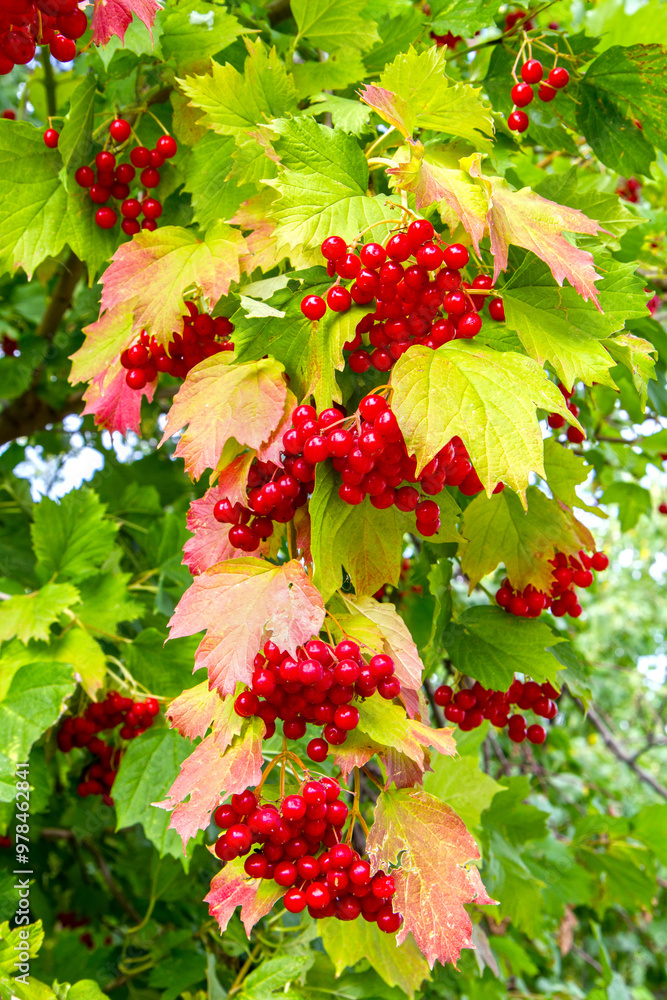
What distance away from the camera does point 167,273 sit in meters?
1.12

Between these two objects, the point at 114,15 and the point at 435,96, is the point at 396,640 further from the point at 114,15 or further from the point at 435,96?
the point at 114,15

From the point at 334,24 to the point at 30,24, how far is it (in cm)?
67

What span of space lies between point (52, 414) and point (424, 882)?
6.15 ft

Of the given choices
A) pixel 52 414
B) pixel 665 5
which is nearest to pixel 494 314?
pixel 665 5

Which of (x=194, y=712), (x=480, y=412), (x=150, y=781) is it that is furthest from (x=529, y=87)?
(x=150, y=781)

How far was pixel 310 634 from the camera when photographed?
2.64ft

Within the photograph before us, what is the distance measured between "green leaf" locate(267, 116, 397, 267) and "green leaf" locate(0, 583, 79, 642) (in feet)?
2.78

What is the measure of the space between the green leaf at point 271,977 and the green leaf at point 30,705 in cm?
51

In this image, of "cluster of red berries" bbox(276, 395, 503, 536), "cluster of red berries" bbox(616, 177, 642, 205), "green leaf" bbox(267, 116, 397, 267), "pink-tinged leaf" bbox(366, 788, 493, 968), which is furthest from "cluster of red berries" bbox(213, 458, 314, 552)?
"cluster of red berries" bbox(616, 177, 642, 205)

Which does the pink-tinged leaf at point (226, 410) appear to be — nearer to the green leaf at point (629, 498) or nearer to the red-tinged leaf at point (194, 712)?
the red-tinged leaf at point (194, 712)

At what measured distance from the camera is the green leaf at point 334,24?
1.32 meters

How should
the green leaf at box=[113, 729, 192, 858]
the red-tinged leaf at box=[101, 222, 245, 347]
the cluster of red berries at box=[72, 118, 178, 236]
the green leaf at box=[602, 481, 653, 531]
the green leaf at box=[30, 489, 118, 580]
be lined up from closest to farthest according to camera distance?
the red-tinged leaf at box=[101, 222, 245, 347], the cluster of red berries at box=[72, 118, 178, 236], the green leaf at box=[113, 729, 192, 858], the green leaf at box=[30, 489, 118, 580], the green leaf at box=[602, 481, 653, 531]

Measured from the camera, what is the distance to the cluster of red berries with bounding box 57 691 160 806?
160 cm

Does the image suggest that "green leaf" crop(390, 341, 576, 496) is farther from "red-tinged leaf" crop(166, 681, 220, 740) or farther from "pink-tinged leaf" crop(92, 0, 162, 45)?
"pink-tinged leaf" crop(92, 0, 162, 45)
